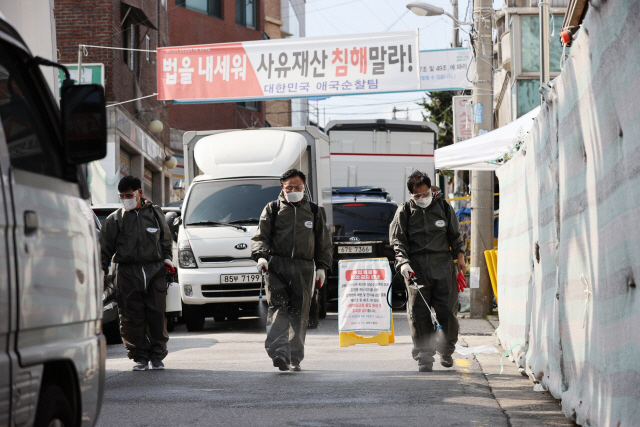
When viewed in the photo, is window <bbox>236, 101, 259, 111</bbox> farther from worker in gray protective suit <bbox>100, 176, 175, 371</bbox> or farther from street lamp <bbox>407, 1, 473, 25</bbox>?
worker in gray protective suit <bbox>100, 176, 175, 371</bbox>

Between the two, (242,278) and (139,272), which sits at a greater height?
(139,272)

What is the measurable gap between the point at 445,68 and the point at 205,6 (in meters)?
27.2

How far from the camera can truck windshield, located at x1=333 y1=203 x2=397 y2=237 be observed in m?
16.2

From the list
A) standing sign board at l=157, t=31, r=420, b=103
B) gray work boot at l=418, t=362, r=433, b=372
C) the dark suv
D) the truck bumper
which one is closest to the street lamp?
standing sign board at l=157, t=31, r=420, b=103

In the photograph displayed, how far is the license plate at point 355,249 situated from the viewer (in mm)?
15828

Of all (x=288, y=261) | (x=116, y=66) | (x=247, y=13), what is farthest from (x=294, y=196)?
(x=247, y=13)

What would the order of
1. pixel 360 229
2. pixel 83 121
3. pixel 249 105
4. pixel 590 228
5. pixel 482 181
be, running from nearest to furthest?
1. pixel 83 121
2. pixel 590 228
3. pixel 482 181
4. pixel 360 229
5. pixel 249 105

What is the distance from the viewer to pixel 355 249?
15.8 meters

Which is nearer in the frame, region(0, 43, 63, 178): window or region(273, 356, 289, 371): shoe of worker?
region(0, 43, 63, 178): window

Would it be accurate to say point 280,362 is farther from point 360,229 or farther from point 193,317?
point 360,229

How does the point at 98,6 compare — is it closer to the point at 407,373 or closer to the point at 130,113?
the point at 130,113

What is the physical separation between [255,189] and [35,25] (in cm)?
646

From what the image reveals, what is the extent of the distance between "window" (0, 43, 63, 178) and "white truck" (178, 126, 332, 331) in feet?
29.7

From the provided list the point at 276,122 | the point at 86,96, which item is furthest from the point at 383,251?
the point at 276,122
